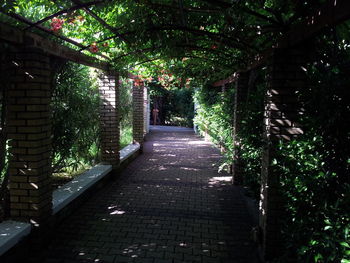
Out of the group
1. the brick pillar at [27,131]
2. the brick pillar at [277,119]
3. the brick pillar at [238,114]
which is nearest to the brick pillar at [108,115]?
the brick pillar at [238,114]

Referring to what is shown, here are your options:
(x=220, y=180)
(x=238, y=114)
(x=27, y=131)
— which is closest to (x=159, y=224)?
(x=27, y=131)

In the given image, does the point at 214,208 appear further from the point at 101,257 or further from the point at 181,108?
the point at 181,108

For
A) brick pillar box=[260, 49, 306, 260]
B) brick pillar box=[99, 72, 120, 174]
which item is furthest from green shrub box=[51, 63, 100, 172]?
brick pillar box=[260, 49, 306, 260]

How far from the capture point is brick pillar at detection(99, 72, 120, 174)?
20.2 feet

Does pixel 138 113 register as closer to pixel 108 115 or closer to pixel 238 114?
pixel 108 115

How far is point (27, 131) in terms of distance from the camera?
125 inches

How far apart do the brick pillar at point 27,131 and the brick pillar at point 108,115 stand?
9.40 ft

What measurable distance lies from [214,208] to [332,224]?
124 inches

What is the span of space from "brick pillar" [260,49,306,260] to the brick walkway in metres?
0.41

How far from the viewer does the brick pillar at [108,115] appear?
617 cm

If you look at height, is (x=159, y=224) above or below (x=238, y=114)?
below

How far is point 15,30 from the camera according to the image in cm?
288

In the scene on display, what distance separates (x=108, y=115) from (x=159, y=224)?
3.02 m

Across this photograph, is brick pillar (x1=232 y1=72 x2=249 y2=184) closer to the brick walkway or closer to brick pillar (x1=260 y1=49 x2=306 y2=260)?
the brick walkway
